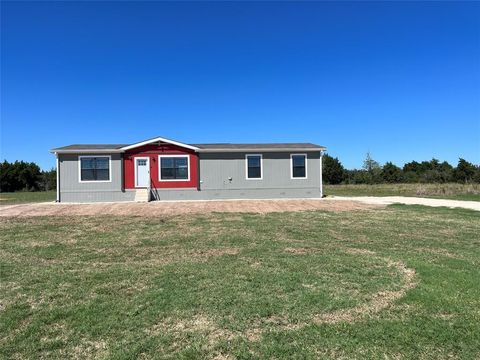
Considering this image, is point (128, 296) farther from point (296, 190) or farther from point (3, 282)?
point (296, 190)

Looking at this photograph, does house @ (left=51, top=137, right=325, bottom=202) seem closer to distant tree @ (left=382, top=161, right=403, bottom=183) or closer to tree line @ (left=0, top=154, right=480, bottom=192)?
tree line @ (left=0, top=154, right=480, bottom=192)

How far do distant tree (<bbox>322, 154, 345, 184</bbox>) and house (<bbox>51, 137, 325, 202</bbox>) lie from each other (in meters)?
27.5

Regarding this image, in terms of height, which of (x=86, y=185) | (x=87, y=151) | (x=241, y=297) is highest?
(x=87, y=151)

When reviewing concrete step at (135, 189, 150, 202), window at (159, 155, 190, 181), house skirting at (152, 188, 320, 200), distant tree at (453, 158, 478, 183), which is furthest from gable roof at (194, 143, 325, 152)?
distant tree at (453, 158, 478, 183)

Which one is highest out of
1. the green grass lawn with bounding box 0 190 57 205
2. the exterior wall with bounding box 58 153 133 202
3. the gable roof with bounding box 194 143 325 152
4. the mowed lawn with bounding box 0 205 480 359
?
the gable roof with bounding box 194 143 325 152

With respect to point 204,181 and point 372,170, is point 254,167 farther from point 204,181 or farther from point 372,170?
point 372,170

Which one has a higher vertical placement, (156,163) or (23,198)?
(156,163)

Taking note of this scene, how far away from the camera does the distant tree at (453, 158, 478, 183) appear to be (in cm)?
4324

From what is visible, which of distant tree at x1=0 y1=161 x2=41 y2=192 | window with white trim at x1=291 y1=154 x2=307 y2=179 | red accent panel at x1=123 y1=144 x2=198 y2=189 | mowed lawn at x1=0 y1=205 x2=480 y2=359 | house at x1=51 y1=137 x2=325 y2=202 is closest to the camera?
mowed lawn at x1=0 y1=205 x2=480 y2=359

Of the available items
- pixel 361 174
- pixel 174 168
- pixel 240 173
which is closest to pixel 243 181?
pixel 240 173

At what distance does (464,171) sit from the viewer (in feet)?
145

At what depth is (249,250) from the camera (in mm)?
6387

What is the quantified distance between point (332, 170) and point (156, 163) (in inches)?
1276

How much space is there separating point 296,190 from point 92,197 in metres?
11.1
